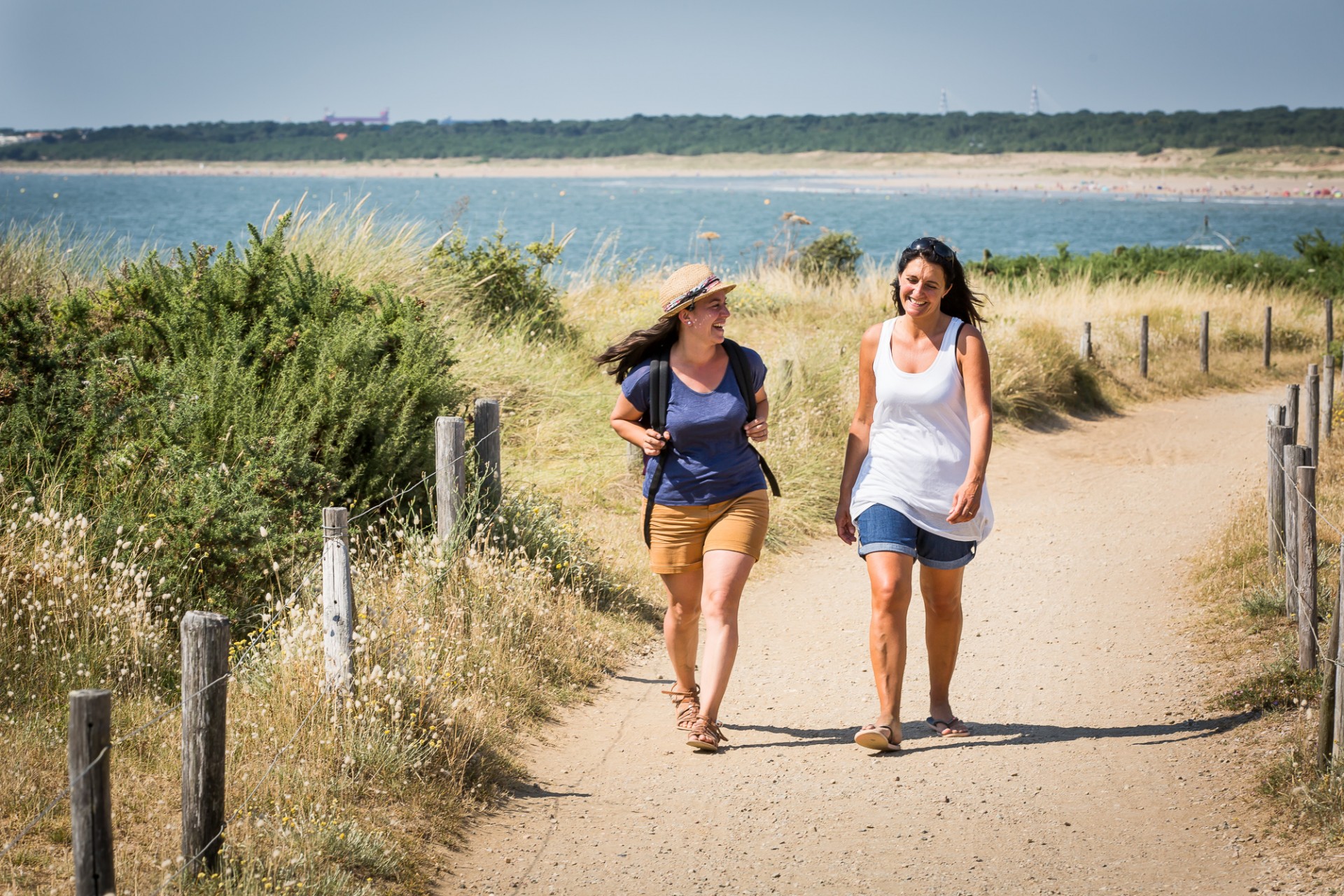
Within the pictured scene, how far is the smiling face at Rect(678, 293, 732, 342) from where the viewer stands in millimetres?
5219

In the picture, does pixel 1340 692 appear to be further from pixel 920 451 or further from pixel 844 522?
pixel 844 522

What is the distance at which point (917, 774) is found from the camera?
523cm

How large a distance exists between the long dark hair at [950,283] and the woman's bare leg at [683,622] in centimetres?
147

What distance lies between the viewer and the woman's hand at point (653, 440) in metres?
5.25

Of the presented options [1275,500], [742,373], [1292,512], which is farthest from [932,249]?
[1275,500]

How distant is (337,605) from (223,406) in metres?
3.05

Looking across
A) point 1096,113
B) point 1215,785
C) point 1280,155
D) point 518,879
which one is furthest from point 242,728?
point 1096,113

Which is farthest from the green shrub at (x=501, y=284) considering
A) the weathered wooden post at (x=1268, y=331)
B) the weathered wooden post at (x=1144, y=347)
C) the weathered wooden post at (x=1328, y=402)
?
the weathered wooden post at (x=1268, y=331)

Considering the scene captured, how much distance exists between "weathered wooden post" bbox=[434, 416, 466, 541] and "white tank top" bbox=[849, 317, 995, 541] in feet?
8.14

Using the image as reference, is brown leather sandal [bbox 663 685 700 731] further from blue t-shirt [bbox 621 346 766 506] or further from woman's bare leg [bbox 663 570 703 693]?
blue t-shirt [bbox 621 346 766 506]

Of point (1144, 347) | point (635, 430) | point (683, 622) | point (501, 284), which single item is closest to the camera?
point (635, 430)

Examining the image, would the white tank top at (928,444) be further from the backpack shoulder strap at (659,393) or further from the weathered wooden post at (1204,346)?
the weathered wooden post at (1204,346)

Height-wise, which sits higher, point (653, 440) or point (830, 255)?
point (830, 255)

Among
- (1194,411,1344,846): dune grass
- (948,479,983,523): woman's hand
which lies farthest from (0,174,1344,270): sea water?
(948,479,983,523): woman's hand
